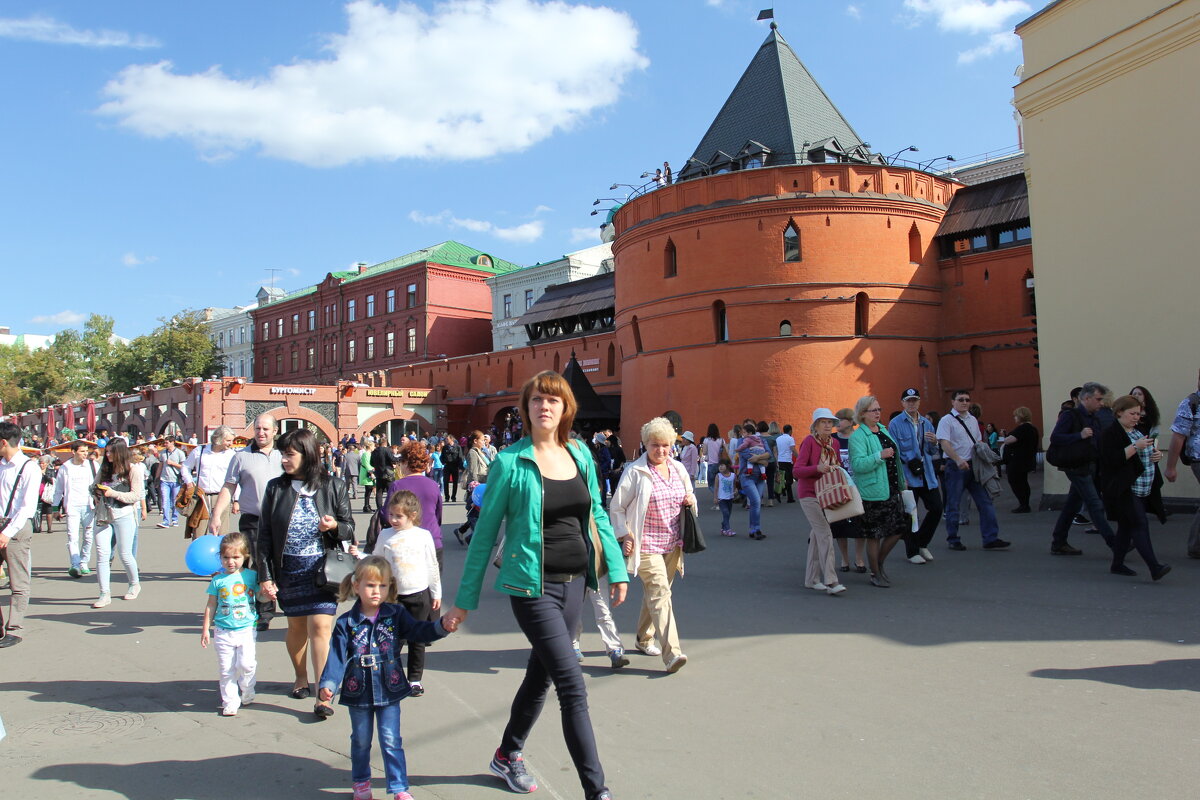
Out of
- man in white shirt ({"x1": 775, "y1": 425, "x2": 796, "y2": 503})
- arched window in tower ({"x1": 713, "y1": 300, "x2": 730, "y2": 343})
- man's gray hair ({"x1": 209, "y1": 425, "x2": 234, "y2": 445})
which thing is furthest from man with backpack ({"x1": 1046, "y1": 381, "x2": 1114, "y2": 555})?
arched window in tower ({"x1": 713, "y1": 300, "x2": 730, "y2": 343})

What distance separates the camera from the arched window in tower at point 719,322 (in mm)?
31094

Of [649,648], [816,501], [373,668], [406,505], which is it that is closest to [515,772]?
[373,668]

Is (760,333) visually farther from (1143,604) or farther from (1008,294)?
(1143,604)

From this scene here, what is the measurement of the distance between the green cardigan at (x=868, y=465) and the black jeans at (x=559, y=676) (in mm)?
5210

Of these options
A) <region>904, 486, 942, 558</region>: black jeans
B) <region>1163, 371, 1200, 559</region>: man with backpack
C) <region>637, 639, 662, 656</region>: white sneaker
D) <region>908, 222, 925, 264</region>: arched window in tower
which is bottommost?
<region>637, 639, 662, 656</region>: white sneaker

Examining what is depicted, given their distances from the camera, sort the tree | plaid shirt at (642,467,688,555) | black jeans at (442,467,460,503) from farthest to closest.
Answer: the tree → black jeans at (442,467,460,503) → plaid shirt at (642,467,688,555)

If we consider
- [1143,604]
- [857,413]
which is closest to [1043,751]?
[1143,604]

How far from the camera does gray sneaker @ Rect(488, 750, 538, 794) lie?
3938 millimetres

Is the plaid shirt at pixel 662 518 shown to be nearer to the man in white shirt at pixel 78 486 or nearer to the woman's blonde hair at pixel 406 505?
the woman's blonde hair at pixel 406 505

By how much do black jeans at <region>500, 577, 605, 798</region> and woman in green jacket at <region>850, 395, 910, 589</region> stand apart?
5251 mm

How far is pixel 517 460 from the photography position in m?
3.95

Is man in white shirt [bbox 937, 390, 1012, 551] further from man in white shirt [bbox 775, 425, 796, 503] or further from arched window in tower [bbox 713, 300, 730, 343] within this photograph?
arched window in tower [bbox 713, 300, 730, 343]

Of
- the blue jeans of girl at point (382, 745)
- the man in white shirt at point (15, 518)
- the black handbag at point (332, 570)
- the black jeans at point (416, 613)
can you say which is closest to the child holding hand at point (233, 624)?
the black handbag at point (332, 570)

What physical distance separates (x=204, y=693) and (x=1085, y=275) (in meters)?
13.8
